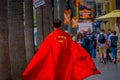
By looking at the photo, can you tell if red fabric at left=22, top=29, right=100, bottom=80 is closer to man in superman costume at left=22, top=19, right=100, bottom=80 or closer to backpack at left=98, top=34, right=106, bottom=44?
man in superman costume at left=22, top=19, right=100, bottom=80

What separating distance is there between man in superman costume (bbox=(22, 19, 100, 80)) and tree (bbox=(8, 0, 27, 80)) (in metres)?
3.83

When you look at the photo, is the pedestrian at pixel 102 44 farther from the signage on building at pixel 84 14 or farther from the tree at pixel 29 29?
the signage on building at pixel 84 14

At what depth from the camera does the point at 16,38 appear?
1406 cm

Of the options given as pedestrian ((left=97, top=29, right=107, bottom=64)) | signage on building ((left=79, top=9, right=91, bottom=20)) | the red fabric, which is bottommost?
pedestrian ((left=97, top=29, right=107, bottom=64))

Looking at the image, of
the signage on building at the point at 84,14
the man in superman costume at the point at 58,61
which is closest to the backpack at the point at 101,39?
the man in superman costume at the point at 58,61

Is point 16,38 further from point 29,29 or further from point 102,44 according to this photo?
point 102,44

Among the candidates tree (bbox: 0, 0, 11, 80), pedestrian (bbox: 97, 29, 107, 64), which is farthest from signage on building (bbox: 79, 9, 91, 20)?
tree (bbox: 0, 0, 11, 80)

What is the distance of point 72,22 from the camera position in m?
44.6

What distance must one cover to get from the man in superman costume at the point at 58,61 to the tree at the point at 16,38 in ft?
12.6

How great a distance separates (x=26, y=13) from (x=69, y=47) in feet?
36.1

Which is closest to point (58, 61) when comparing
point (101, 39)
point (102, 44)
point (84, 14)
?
point (101, 39)

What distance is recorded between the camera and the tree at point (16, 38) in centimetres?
1402

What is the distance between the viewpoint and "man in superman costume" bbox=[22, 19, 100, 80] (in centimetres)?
1005

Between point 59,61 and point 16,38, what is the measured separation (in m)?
3.99
